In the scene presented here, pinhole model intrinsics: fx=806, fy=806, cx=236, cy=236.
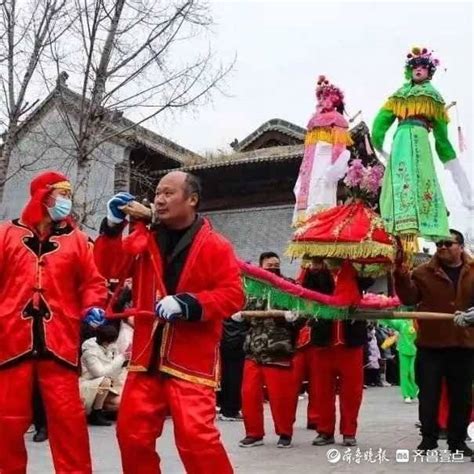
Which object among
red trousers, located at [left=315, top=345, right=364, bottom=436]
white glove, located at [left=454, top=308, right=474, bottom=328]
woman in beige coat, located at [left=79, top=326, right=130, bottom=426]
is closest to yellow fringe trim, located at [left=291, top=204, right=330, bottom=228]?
red trousers, located at [left=315, top=345, right=364, bottom=436]

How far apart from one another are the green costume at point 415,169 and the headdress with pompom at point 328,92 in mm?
800

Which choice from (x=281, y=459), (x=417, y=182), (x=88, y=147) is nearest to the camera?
(x=417, y=182)

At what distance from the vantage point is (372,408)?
1028 cm

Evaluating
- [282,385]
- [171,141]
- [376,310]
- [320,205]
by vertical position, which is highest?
[171,141]

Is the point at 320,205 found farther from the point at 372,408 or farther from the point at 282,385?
the point at 372,408

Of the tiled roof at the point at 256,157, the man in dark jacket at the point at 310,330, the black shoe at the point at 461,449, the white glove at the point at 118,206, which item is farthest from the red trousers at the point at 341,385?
the tiled roof at the point at 256,157

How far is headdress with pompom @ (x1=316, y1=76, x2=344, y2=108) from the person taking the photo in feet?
22.0

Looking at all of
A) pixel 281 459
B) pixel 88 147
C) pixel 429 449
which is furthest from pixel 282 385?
pixel 88 147

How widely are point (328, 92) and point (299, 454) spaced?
116 inches

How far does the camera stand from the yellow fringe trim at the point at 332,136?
6508 mm

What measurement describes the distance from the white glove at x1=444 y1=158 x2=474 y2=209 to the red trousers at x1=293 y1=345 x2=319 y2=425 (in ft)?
5.88

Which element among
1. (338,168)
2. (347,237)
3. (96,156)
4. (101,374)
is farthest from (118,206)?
(96,156)

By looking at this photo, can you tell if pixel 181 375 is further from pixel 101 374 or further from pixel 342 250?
pixel 101 374

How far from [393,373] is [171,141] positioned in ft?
23.9
